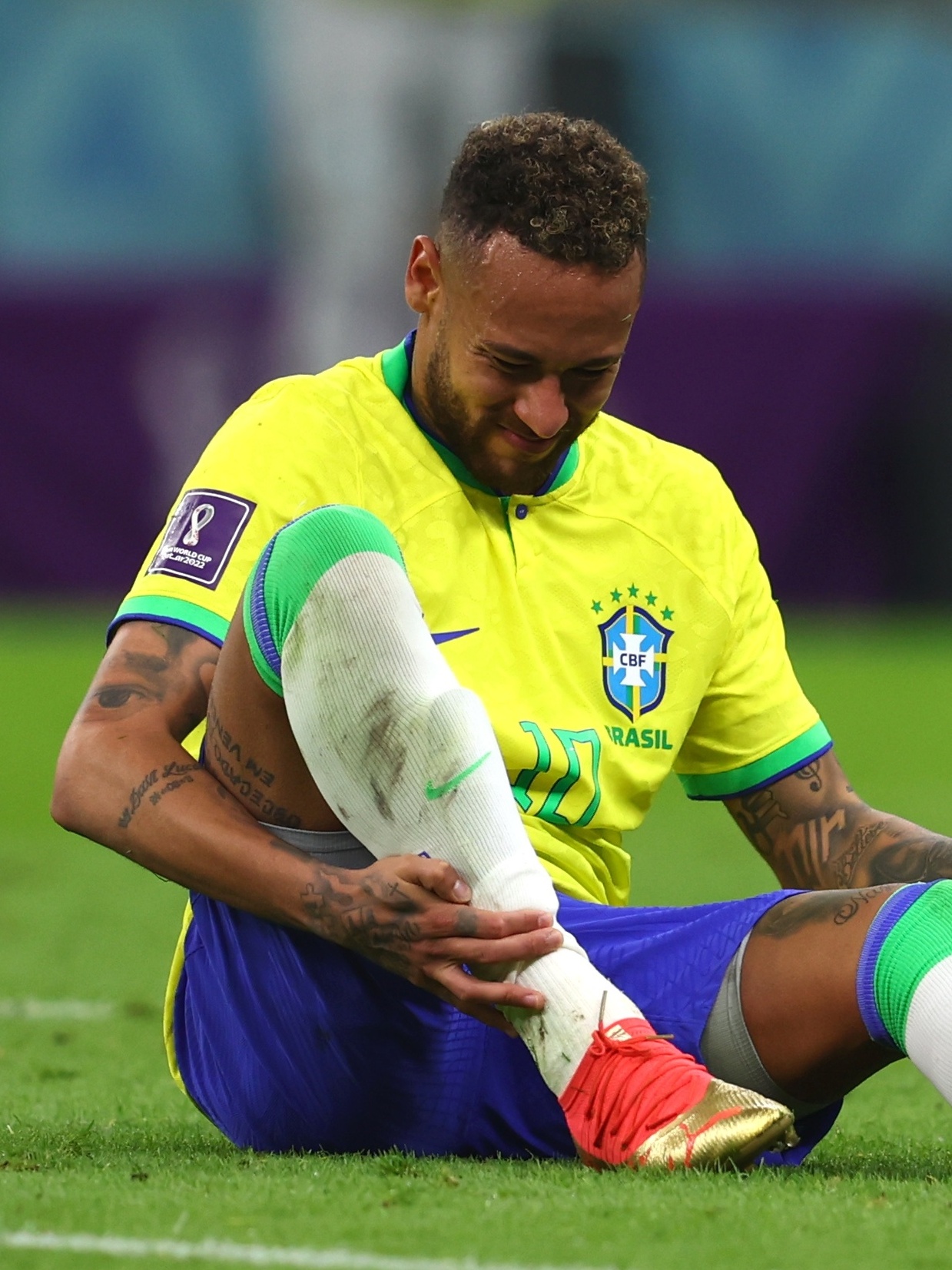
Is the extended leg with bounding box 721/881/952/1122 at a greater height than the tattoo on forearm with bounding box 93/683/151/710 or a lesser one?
lesser

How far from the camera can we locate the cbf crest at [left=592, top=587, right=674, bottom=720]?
308 centimetres

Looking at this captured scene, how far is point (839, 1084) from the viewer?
265 centimetres

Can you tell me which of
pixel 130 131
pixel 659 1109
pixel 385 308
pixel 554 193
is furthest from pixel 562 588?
pixel 130 131

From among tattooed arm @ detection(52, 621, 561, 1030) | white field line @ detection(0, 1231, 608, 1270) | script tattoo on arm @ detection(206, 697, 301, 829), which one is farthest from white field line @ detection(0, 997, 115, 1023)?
white field line @ detection(0, 1231, 608, 1270)

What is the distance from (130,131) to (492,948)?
67.7ft

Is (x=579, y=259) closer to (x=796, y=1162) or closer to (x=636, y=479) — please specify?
(x=636, y=479)

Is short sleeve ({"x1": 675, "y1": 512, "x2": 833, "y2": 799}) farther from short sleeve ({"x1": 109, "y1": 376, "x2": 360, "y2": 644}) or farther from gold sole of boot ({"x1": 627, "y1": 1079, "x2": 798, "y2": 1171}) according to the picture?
gold sole of boot ({"x1": 627, "y1": 1079, "x2": 798, "y2": 1171})

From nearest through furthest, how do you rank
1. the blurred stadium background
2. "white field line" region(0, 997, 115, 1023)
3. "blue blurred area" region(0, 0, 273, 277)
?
"white field line" region(0, 997, 115, 1023) → the blurred stadium background → "blue blurred area" region(0, 0, 273, 277)

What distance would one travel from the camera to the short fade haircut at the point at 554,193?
2865 millimetres

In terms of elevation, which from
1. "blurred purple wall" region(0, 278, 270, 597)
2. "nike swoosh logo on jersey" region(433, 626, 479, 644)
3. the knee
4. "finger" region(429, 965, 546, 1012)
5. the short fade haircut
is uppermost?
the short fade haircut

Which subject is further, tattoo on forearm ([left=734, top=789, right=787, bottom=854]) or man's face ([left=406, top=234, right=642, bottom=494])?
tattoo on forearm ([left=734, top=789, right=787, bottom=854])

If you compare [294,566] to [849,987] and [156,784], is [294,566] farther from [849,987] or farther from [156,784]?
[849,987]

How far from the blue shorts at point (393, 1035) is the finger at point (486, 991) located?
185 mm

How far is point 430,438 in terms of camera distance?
3.10m
